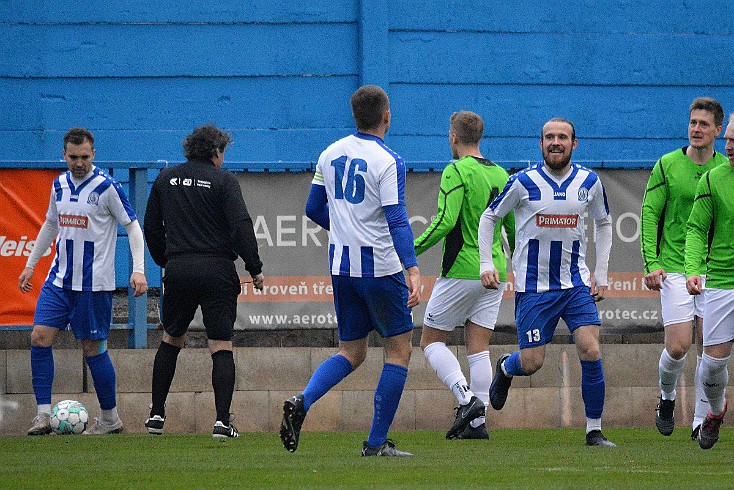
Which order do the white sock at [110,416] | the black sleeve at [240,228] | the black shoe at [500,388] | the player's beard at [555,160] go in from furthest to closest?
the white sock at [110,416]
the black shoe at [500,388]
the black sleeve at [240,228]
the player's beard at [555,160]

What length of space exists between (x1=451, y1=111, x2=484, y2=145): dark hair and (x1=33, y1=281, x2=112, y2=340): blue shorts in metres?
3.02

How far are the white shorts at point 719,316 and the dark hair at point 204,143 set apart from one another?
349cm

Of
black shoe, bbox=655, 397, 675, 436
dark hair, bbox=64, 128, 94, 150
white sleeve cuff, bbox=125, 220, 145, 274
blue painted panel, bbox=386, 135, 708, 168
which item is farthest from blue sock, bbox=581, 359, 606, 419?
blue painted panel, bbox=386, 135, 708, 168

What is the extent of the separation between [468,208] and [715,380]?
92.2 inches

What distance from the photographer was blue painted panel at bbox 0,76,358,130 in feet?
44.9

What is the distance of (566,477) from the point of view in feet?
23.6

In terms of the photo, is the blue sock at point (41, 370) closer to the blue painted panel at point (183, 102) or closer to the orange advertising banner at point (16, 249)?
the orange advertising banner at point (16, 249)

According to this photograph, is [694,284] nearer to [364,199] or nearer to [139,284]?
[364,199]

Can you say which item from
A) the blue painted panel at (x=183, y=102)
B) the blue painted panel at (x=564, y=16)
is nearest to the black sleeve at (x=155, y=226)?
the blue painted panel at (x=183, y=102)

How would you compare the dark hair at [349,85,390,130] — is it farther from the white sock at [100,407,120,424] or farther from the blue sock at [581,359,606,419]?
the white sock at [100,407,120,424]

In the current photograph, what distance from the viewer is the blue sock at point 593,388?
9.39 meters

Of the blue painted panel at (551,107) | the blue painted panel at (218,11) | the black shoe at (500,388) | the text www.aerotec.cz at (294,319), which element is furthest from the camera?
the blue painted panel at (551,107)

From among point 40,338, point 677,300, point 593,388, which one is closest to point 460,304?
point 593,388

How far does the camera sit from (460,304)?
1048cm
